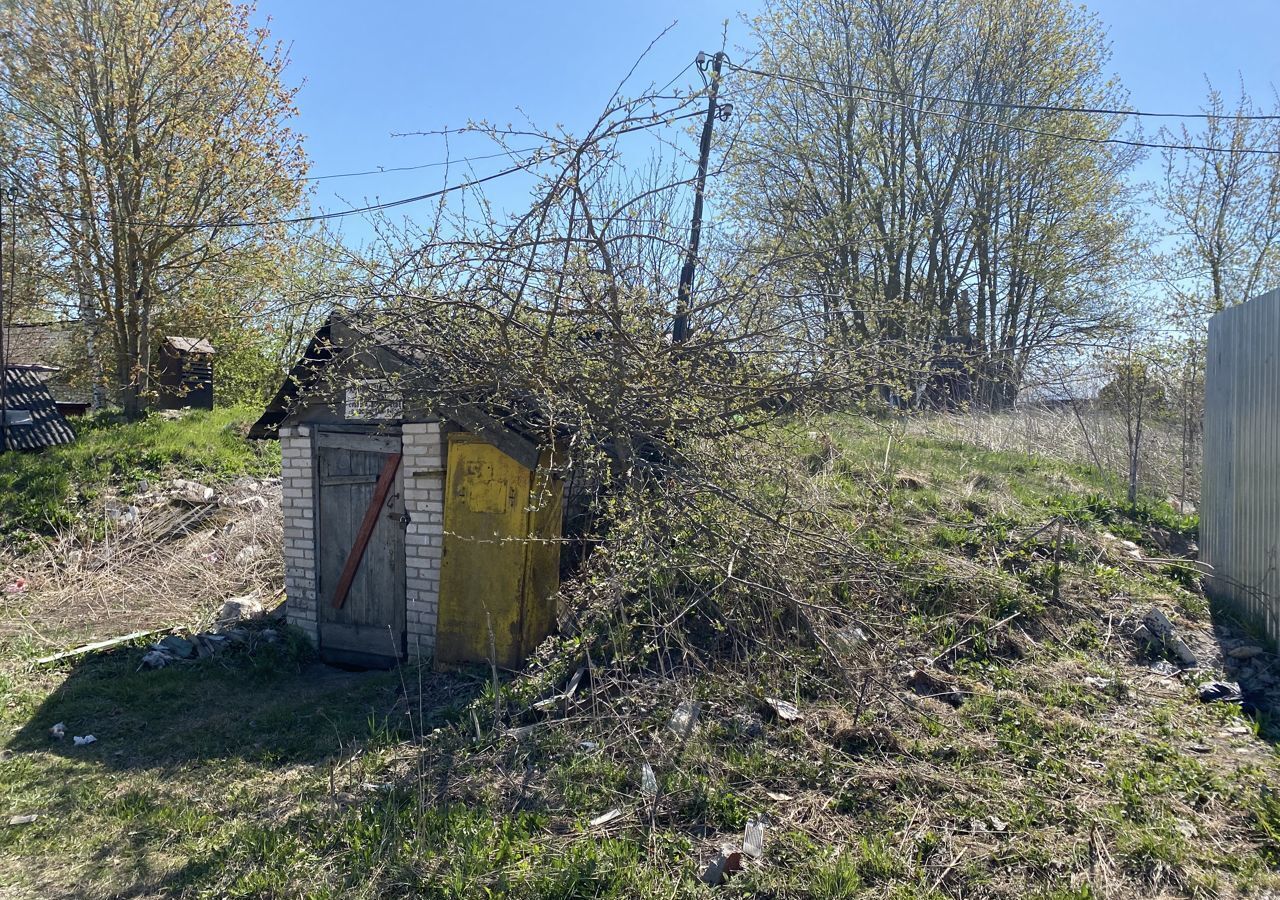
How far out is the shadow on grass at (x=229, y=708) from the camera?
5711 mm

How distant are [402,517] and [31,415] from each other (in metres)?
10.4

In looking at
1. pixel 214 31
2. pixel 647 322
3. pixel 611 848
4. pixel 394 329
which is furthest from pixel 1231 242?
pixel 214 31

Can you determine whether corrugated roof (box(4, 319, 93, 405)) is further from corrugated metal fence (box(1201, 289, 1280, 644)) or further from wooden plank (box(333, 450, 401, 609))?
corrugated metal fence (box(1201, 289, 1280, 644))

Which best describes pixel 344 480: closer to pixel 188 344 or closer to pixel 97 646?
pixel 97 646

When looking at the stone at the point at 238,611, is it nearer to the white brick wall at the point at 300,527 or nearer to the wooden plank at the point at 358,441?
the white brick wall at the point at 300,527

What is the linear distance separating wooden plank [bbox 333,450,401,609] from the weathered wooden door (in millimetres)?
26

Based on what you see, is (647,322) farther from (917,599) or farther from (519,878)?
(519,878)

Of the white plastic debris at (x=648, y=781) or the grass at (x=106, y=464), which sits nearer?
the white plastic debris at (x=648, y=781)

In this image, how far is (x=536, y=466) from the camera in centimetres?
664

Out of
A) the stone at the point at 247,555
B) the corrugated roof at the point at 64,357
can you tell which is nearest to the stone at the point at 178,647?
the stone at the point at 247,555

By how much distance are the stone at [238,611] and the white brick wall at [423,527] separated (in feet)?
7.14

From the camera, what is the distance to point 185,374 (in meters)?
17.2

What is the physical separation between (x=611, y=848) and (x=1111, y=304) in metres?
16.2

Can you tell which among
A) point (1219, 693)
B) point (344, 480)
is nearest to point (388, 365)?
point (344, 480)
